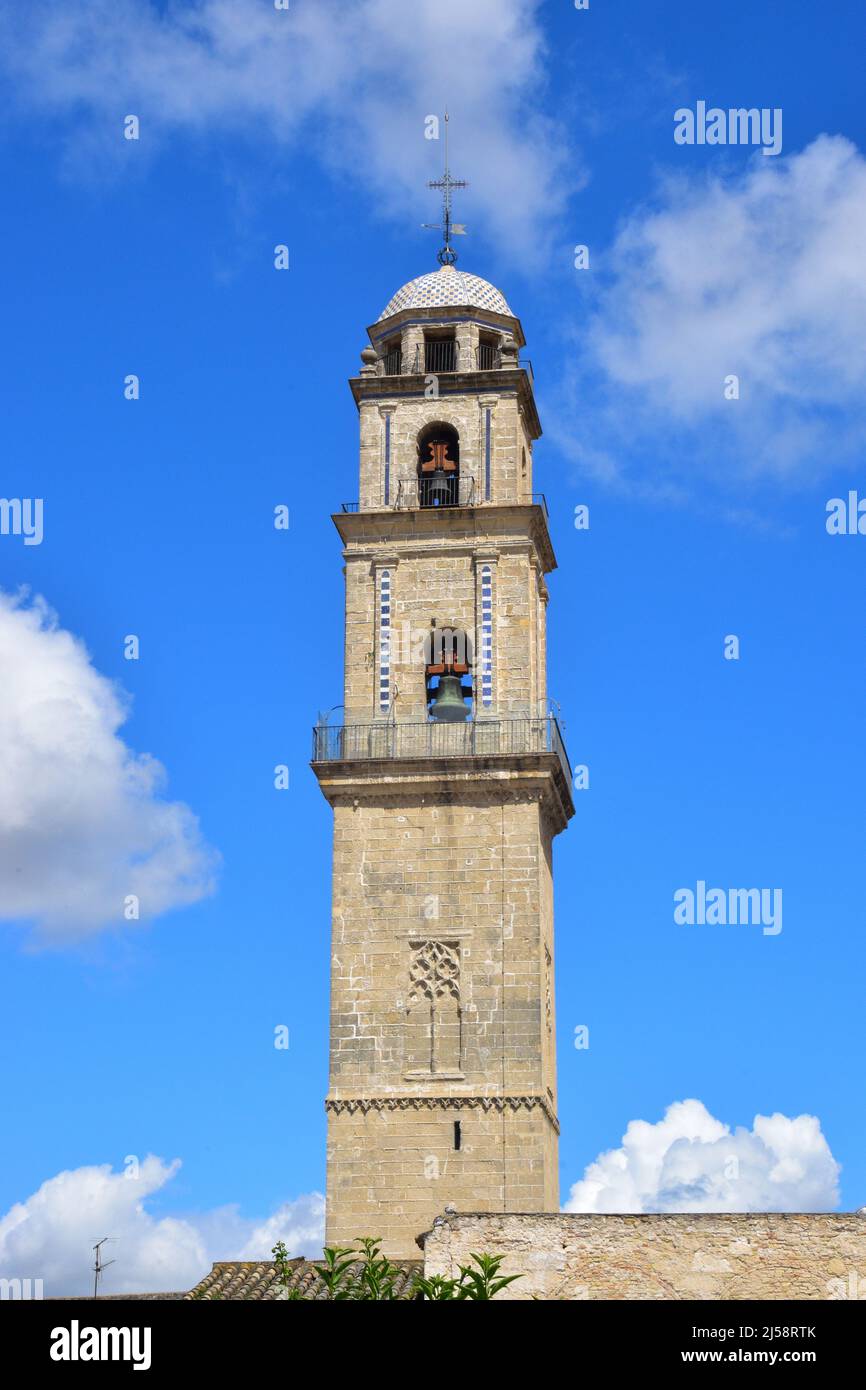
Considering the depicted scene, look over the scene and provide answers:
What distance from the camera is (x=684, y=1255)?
94.0ft

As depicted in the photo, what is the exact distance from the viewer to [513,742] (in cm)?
4134

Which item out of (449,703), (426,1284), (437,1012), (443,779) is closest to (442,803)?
(443,779)

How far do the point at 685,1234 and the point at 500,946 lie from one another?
11.8 m

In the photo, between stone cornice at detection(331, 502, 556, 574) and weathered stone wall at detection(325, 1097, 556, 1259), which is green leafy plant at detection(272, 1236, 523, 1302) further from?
stone cornice at detection(331, 502, 556, 574)

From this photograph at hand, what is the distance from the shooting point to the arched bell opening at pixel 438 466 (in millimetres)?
44312

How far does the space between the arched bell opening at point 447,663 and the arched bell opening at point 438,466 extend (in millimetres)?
3068

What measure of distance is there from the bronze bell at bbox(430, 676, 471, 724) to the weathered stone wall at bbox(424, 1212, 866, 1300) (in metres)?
14.8

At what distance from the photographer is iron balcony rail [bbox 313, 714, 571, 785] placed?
41.3 m

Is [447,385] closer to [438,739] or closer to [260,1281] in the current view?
[438,739]

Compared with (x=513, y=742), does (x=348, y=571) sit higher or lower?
higher
